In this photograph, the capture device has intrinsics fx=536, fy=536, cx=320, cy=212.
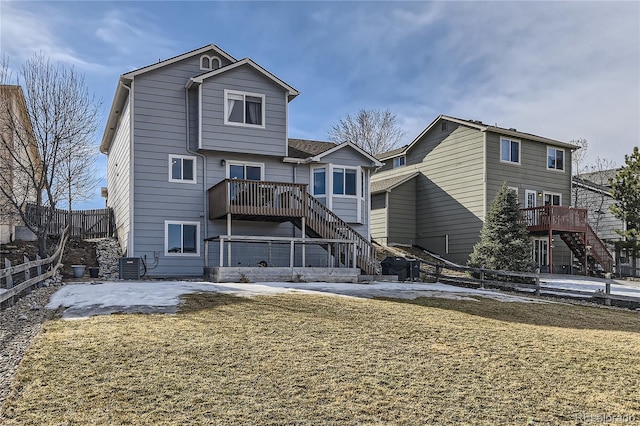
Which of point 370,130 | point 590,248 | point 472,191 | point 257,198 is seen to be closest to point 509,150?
point 472,191

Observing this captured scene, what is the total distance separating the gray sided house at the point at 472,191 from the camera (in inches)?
981

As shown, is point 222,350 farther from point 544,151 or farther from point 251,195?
point 544,151

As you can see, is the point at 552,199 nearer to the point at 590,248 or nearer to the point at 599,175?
the point at 590,248

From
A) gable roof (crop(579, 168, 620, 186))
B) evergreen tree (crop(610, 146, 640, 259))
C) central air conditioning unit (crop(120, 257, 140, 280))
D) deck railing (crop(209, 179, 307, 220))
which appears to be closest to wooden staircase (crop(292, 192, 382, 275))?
deck railing (crop(209, 179, 307, 220))

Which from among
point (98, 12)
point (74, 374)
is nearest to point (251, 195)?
point (98, 12)

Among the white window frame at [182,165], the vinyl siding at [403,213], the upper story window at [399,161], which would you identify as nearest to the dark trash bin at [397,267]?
the white window frame at [182,165]

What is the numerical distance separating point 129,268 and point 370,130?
30784 mm

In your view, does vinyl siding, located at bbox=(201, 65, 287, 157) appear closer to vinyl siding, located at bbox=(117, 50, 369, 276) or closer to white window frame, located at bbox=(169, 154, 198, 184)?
vinyl siding, located at bbox=(117, 50, 369, 276)

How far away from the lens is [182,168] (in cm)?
1916

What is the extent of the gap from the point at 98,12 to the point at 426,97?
19.3 meters

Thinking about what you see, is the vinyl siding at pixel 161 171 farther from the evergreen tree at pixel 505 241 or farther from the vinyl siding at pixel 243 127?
the evergreen tree at pixel 505 241

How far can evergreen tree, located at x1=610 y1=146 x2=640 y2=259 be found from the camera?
988 inches

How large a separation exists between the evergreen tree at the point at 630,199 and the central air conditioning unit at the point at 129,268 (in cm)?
2150

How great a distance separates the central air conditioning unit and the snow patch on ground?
113 inches
